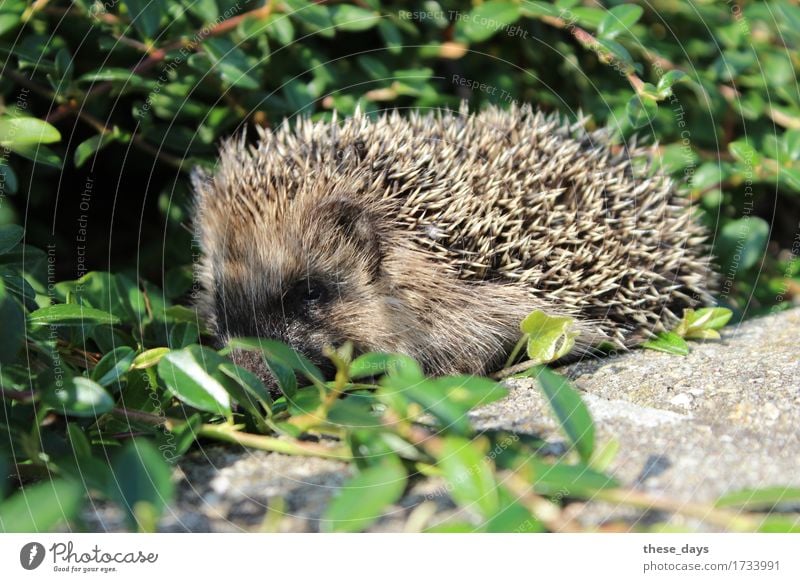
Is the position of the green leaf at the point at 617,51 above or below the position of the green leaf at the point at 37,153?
above

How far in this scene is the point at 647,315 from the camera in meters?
1.85

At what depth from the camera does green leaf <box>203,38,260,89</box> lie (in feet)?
6.04

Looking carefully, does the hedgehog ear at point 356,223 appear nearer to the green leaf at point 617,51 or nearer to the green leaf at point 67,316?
the green leaf at point 67,316

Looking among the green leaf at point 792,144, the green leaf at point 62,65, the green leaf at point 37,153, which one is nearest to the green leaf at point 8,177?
the green leaf at point 37,153

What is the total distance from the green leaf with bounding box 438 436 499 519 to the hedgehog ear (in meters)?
0.73

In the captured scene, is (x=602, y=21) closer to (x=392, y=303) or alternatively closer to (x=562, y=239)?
(x=562, y=239)

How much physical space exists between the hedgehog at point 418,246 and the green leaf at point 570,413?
523 mm

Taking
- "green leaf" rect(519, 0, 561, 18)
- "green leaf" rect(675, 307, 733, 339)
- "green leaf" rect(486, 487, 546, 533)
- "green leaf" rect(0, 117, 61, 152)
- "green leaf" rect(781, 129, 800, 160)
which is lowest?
"green leaf" rect(486, 487, 546, 533)

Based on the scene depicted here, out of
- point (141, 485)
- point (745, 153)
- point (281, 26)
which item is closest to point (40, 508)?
point (141, 485)

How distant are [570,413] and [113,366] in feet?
2.54

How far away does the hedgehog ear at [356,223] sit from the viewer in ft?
5.57

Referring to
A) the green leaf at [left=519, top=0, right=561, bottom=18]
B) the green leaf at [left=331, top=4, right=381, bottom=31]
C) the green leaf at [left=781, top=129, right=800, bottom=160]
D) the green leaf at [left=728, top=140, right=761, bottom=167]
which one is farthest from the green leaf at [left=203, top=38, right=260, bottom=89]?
the green leaf at [left=781, top=129, right=800, bottom=160]

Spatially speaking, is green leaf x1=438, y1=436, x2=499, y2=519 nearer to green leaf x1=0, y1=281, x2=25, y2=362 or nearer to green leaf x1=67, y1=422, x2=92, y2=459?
green leaf x1=67, y1=422, x2=92, y2=459

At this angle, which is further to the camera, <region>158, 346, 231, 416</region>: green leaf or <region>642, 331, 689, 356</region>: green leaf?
<region>642, 331, 689, 356</region>: green leaf
